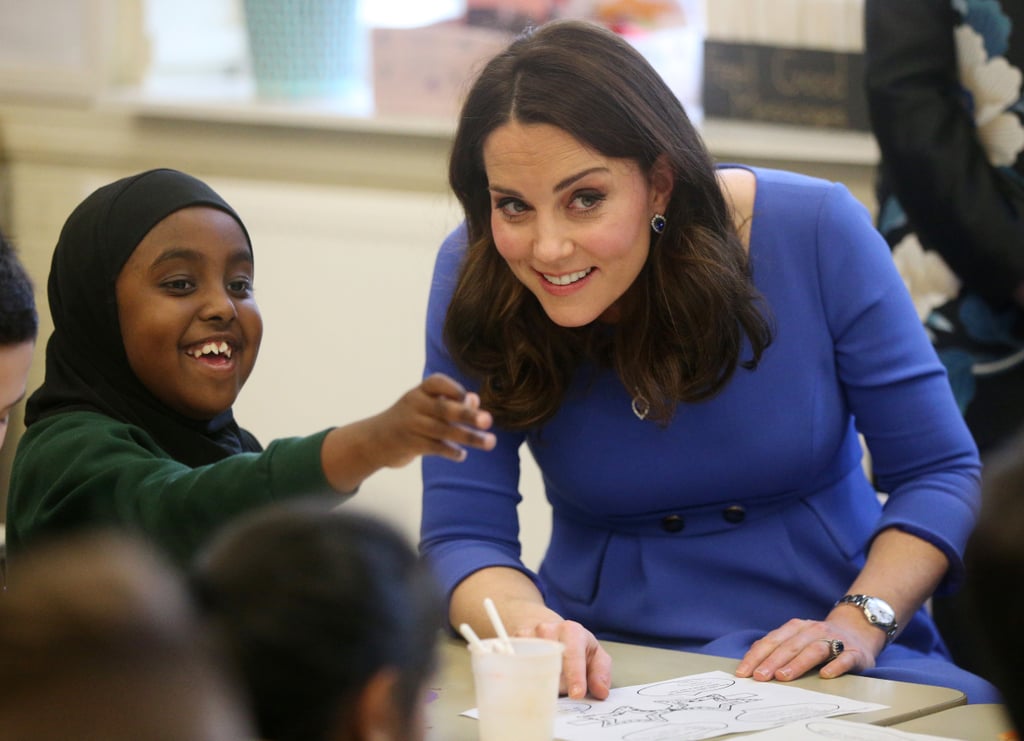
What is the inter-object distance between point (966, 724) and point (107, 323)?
1080 millimetres

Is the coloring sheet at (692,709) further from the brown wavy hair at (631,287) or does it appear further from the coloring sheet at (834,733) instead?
the brown wavy hair at (631,287)

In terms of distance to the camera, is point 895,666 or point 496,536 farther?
point 496,536

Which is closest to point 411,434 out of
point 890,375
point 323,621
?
point 323,621

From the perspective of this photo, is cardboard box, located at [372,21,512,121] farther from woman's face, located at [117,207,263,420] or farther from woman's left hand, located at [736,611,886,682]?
woman's left hand, located at [736,611,886,682]

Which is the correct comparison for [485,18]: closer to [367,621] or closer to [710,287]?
[710,287]

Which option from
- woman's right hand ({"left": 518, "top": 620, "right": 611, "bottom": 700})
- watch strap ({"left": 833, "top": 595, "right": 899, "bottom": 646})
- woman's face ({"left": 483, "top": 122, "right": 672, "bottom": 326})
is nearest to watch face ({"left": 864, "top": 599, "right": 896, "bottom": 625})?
watch strap ({"left": 833, "top": 595, "right": 899, "bottom": 646})

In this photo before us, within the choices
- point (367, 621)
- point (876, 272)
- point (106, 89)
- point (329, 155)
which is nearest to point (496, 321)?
point (876, 272)

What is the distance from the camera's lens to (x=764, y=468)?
1.74 meters

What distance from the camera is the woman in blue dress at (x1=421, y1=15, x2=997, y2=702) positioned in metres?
1.66

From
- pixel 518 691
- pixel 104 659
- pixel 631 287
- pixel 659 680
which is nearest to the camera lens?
pixel 104 659

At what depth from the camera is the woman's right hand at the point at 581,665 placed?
4.43ft

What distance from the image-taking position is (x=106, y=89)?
3221mm

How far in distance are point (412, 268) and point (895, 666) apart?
1.66 meters

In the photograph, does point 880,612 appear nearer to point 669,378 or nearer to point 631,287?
point 669,378
